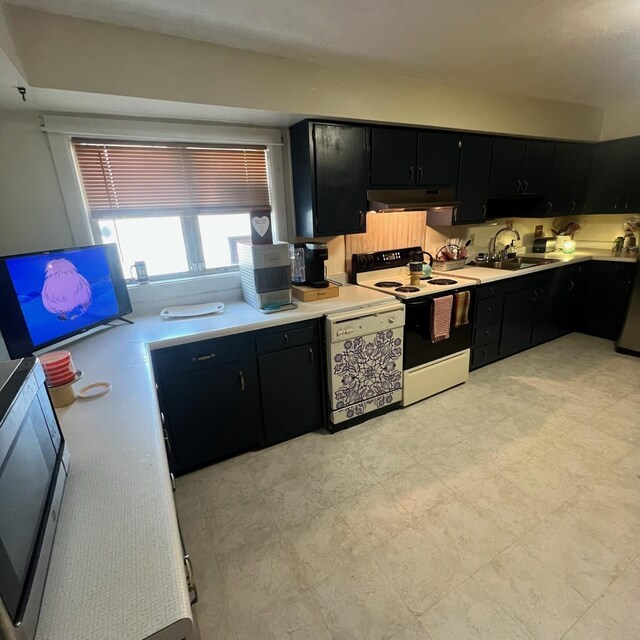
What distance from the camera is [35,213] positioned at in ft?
6.41

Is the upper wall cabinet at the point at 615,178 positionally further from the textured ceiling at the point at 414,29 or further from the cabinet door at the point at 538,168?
the textured ceiling at the point at 414,29

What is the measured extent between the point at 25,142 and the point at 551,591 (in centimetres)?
338

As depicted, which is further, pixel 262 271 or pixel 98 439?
pixel 262 271

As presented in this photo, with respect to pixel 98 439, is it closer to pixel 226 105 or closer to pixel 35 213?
pixel 35 213

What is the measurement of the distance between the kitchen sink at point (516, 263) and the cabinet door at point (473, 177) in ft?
1.77

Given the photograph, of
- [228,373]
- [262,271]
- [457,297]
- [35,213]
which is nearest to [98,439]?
[228,373]

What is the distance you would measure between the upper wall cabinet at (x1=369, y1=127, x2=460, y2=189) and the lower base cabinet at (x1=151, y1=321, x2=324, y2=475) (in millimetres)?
1349

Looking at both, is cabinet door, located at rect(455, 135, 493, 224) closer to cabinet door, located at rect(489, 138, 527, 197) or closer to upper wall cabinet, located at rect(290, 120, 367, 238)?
cabinet door, located at rect(489, 138, 527, 197)

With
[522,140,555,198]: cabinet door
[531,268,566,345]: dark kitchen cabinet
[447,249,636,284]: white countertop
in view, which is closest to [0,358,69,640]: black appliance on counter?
[447,249,636,284]: white countertop

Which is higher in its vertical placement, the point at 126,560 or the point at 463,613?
the point at 126,560

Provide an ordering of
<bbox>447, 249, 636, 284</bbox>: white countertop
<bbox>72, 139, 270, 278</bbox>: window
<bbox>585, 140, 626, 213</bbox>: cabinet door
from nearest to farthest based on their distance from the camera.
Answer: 1. <bbox>72, 139, 270, 278</bbox>: window
2. <bbox>447, 249, 636, 284</bbox>: white countertop
3. <bbox>585, 140, 626, 213</bbox>: cabinet door

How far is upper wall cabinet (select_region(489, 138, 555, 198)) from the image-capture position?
3.28 metres

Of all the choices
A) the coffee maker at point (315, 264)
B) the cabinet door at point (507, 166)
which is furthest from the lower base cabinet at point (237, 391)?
the cabinet door at point (507, 166)

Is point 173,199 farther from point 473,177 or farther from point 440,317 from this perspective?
point 473,177
